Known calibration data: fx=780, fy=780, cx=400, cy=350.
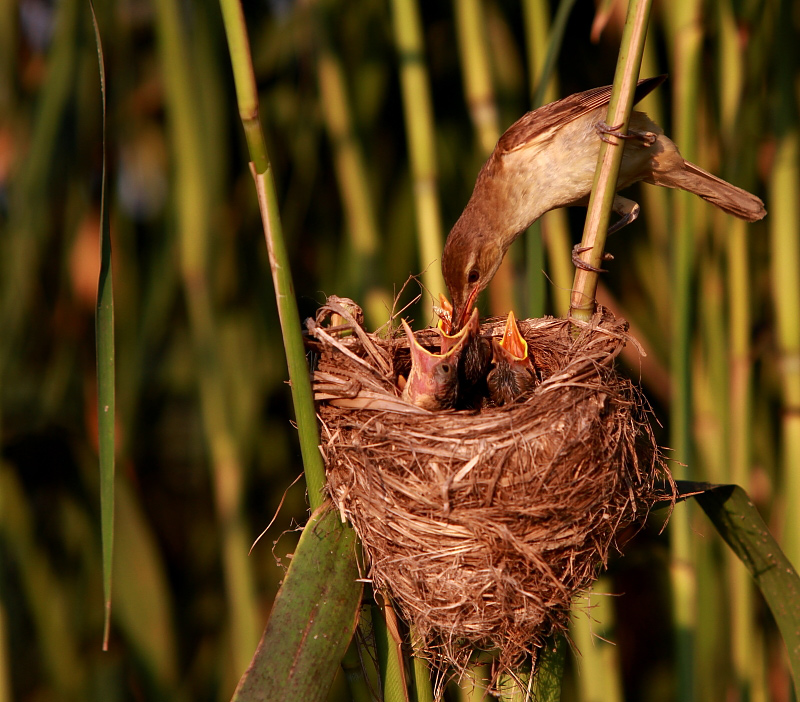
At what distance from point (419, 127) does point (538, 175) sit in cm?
55

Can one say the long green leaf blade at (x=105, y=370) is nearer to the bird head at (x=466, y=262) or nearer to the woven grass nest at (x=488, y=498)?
the woven grass nest at (x=488, y=498)

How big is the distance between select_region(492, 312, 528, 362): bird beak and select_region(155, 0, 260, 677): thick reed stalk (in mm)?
778

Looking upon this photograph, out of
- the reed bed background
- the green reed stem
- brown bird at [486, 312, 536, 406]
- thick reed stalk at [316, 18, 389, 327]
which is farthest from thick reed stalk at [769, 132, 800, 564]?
the green reed stem

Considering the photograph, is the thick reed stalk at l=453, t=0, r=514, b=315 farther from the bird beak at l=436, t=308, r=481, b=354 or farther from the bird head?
the bird beak at l=436, t=308, r=481, b=354

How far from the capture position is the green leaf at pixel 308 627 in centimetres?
117

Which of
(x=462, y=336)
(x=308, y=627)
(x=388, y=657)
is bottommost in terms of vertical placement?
(x=388, y=657)

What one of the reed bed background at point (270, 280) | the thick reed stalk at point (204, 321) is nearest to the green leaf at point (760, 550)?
the reed bed background at point (270, 280)

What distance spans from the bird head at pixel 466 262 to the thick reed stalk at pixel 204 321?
74cm

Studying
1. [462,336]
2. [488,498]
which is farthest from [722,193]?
[488,498]

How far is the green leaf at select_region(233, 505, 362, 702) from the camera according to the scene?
117cm

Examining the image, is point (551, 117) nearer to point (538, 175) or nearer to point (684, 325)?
point (538, 175)

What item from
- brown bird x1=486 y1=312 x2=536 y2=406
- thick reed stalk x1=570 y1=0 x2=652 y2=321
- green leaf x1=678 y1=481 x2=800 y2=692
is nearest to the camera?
thick reed stalk x1=570 y1=0 x2=652 y2=321

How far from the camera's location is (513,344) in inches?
85.0

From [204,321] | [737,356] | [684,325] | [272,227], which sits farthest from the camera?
[737,356]
